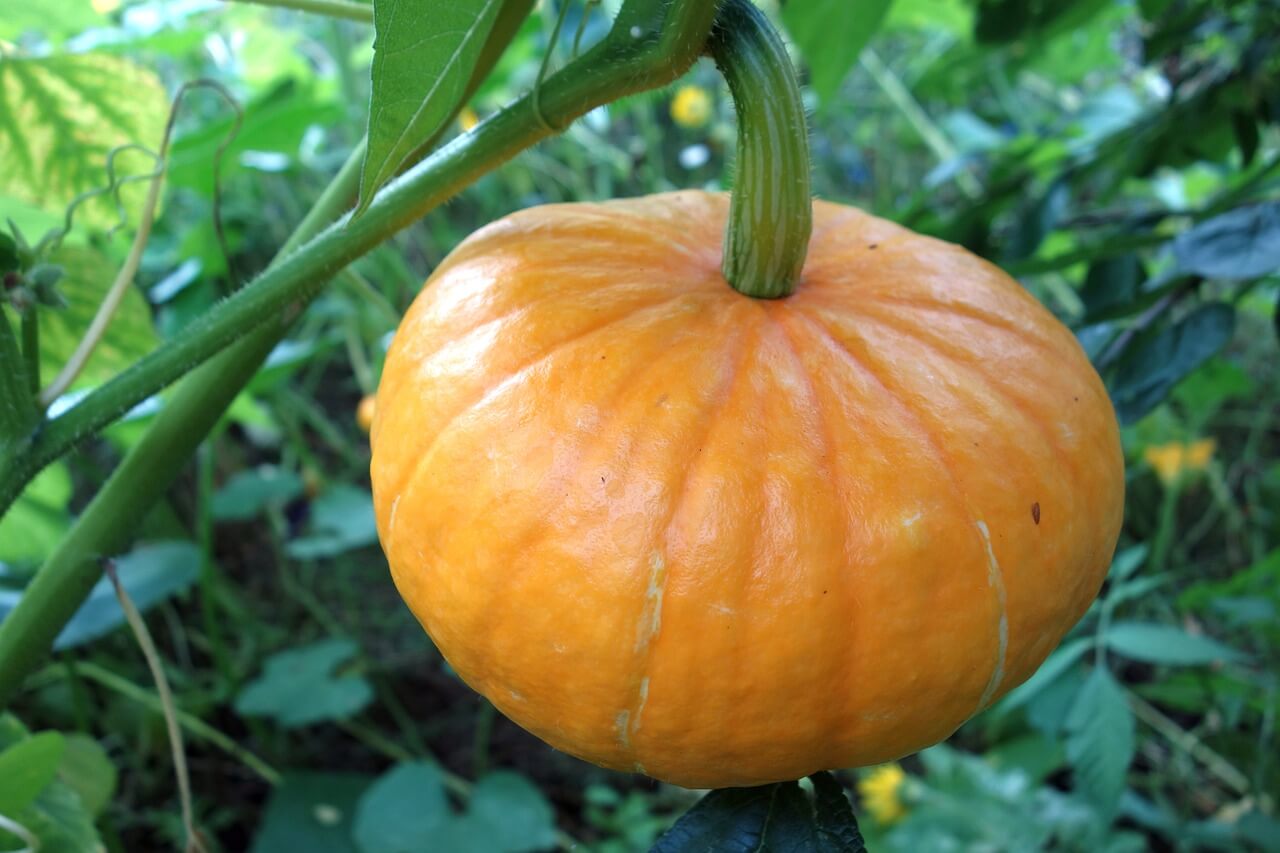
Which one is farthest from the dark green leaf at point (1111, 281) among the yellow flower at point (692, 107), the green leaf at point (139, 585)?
the yellow flower at point (692, 107)

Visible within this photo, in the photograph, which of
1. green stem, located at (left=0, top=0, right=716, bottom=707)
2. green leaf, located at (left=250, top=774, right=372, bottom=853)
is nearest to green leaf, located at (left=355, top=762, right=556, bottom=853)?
green leaf, located at (left=250, top=774, right=372, bottom=853)

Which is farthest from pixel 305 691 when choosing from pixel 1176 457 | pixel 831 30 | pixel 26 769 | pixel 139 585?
pixel 1176 457

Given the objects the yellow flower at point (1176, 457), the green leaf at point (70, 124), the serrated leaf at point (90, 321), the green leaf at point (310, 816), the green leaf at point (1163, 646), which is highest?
the green leaf at point (70, 124)

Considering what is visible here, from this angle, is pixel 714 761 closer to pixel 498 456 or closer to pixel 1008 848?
pixel 498 456

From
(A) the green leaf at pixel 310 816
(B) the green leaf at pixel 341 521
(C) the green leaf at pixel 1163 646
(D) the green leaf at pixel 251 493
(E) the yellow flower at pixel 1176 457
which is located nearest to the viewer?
(C) the green leaf at pixel 1163 646

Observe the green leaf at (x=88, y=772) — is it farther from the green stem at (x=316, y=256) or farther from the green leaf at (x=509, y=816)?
the green leaf at (x=509, y=816)

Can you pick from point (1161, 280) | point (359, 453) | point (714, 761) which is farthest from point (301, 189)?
point (714, 761)
